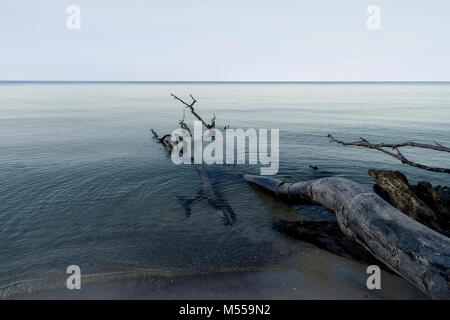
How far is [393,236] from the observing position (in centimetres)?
543

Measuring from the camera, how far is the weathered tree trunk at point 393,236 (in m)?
4.66

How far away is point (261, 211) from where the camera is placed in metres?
10.1

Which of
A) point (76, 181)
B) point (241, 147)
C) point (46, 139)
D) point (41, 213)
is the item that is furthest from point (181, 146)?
point (46, 139)

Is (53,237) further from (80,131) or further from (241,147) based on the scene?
(80,131)
